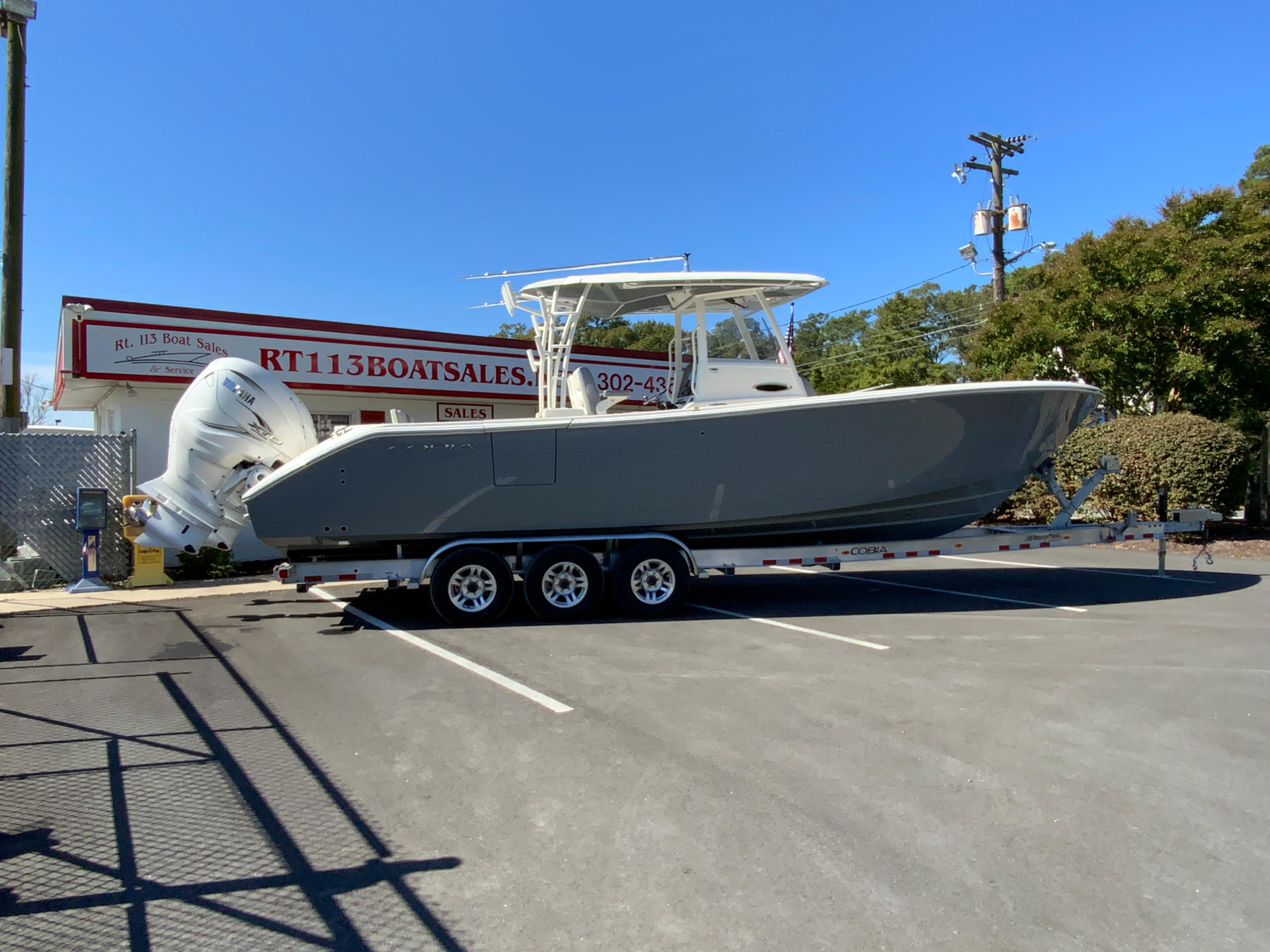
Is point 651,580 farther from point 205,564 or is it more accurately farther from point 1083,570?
point 205,564

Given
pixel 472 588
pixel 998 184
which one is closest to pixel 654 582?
pixel 472 588

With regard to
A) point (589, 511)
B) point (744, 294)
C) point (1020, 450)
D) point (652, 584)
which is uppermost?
point (744, 294)

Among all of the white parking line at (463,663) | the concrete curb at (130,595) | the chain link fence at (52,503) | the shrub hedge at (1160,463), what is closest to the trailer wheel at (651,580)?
the white parking line at (463,663)

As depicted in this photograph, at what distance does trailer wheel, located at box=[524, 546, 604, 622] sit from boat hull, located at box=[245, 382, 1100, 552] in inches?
10.6

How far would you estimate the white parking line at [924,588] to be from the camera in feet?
27.1

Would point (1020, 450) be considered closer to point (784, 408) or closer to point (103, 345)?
point (784, 408)

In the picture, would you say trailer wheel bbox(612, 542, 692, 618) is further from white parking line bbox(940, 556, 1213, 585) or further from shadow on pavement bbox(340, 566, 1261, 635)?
white parking line bbox(940, 556, 1213, 585)

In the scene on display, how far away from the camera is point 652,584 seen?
8.02 meters

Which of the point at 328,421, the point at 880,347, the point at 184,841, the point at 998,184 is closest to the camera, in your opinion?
the point at 184,841

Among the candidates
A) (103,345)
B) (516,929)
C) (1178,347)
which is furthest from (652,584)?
(1178,347)

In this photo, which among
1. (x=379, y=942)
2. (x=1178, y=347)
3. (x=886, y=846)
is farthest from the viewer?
(x=1178, y=347)

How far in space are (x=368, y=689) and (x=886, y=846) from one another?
12.4 feet

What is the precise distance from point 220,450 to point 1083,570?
1103 cm

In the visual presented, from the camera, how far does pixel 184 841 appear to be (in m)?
3.39
